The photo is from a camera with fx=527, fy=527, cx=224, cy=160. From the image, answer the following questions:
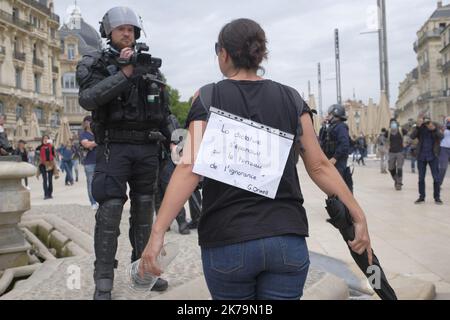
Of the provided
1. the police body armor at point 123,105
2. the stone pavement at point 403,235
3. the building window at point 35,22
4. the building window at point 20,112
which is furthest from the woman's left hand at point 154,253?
the building window at point 35,22

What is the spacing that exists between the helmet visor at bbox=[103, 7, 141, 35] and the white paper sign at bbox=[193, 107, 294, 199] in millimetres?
1808

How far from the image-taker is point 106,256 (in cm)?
328

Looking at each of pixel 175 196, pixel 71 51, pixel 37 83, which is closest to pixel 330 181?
pixel 175 196

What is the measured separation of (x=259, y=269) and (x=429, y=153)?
8225 millimetres

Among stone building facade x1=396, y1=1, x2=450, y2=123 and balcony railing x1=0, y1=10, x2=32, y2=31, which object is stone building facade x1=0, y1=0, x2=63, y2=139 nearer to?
balcony railing x1=0, y1=10, x2=32, y2=31

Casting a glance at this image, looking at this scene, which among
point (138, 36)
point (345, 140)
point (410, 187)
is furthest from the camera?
point (410, 187)

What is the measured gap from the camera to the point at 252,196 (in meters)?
1.89

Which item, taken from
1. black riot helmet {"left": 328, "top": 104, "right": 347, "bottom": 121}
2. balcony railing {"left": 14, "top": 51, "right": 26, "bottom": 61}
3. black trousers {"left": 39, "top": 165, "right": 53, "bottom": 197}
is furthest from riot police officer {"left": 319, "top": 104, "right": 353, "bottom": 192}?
balcony railing {"left": 14, "top": 51, "right": 26, "bottom": 61}

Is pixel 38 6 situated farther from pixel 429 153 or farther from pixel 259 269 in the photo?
pixel 259 269

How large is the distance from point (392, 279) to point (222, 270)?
106 inches

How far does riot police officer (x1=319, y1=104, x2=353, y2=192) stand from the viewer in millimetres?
7840
